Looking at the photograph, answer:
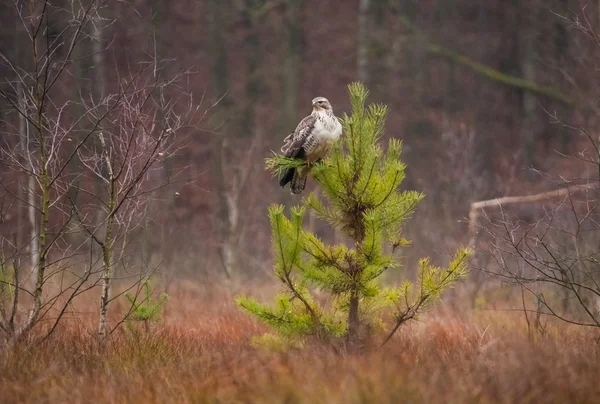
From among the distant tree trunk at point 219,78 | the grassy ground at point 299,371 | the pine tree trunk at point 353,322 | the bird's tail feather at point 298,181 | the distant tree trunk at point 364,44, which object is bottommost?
the grassy ground at point 299,371

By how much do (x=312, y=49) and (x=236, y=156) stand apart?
881 cm

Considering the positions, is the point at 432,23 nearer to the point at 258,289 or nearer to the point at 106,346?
the point at 258,289

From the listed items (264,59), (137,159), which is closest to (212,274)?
(137,159)

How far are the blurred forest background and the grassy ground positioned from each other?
28.9 feet

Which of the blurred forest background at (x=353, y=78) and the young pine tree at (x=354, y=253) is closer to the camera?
the young pine tree at (x=354, y=253)

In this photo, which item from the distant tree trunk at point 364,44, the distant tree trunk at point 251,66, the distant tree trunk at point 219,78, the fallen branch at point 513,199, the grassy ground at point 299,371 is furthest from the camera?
the distant tree trunk at point 251,66

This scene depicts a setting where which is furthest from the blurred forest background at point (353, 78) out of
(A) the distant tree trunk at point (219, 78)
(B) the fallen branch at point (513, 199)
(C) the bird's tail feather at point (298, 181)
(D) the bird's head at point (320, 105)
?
(D) the bird's head at point (320, 105)

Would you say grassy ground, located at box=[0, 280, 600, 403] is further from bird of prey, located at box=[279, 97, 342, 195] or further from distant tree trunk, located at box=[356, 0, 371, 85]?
distant tree trunk, located at box=[356, 0, 371, 85]

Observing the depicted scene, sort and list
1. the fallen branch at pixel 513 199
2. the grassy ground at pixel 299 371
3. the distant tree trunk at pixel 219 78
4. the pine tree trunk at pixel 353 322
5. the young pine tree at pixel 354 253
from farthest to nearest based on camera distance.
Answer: the distant tree trunk at pixel 219 78 → the fallen branch at pixel 513 199 → the pine tree trunk at pixel 353 322 → the young pine tree at pixel 354 253 → the grassy ground at pixel 299 371

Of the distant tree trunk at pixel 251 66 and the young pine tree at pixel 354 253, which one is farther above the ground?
the distant tree trunk at pixel 251 66

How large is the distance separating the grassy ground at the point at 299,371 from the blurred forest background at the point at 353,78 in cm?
880

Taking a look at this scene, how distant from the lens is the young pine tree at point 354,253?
5570 millimetres

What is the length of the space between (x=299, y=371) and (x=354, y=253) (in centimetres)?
126

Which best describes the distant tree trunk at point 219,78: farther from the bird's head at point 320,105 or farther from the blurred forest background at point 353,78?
the bird's head at point 320,105
